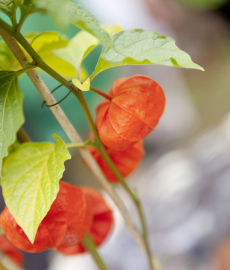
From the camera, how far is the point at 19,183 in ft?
0.94

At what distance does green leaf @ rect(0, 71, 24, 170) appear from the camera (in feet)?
0.85

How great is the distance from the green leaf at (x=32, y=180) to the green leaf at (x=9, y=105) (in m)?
0.04

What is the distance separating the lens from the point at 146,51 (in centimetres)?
25

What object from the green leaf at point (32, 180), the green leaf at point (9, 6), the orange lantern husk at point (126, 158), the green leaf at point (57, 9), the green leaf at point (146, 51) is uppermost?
the green leaf at point (57, 9)

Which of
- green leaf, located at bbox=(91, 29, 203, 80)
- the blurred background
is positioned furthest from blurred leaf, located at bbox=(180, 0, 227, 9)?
green leaf, located at bbox=(91, 29, 203, 80)

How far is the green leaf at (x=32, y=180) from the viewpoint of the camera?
0.85ft

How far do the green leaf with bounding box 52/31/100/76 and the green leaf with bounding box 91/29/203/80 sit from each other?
75 mm

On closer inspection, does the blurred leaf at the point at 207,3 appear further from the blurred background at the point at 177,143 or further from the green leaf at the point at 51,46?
the green leaf at the point at 51,46

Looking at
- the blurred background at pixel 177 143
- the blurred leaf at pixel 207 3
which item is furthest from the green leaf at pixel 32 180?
the blurred leaf at pixel 207 3

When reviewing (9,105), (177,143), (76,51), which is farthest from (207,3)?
(9,105)

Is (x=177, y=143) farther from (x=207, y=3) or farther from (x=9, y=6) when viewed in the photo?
(x=9, y=6)

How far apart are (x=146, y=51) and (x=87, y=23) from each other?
0.08 meters

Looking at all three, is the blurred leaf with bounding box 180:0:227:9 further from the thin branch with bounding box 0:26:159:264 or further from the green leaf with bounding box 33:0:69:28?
the green leaf with bounding box 33:0:69:28

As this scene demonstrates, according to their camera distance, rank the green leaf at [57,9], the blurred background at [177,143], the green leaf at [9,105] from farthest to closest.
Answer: the blurred background at [177,143], the green leaf at [9,105], the green leaf at [57,9]
